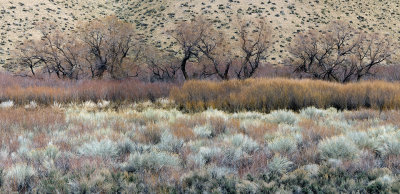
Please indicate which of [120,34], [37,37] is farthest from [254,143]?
[37,37]

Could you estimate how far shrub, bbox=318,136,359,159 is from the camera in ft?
15.4

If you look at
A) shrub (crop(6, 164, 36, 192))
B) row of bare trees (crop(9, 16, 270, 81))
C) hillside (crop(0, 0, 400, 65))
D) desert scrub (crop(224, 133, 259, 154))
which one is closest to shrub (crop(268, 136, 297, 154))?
desert scrub (crop(224, 133, 259, 154))

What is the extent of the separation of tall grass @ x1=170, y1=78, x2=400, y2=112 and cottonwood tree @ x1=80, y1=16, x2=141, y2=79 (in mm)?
12008

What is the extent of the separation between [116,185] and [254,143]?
2.61 m

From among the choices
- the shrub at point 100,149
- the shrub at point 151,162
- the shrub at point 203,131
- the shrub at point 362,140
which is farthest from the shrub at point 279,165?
the shrub at point 100,149

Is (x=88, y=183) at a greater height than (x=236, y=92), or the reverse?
(x=88, y=183)

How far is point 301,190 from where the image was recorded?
3.79 meters

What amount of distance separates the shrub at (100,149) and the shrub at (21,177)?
973 mm

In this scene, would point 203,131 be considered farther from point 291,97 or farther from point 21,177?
point 291,97

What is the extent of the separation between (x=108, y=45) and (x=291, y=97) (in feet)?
57.5

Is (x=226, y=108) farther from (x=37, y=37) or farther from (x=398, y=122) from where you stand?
(x=37, y=37)

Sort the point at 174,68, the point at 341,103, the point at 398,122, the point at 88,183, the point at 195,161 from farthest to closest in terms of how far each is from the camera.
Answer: the point at 174,68
the point at 341,103
the point at 398,122
the point at 195,161
the point at 88,183

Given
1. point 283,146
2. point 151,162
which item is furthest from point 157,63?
point 151,162

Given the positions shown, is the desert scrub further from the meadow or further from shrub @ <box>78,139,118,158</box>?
shrub @ <box>78,139,118,158</box>
